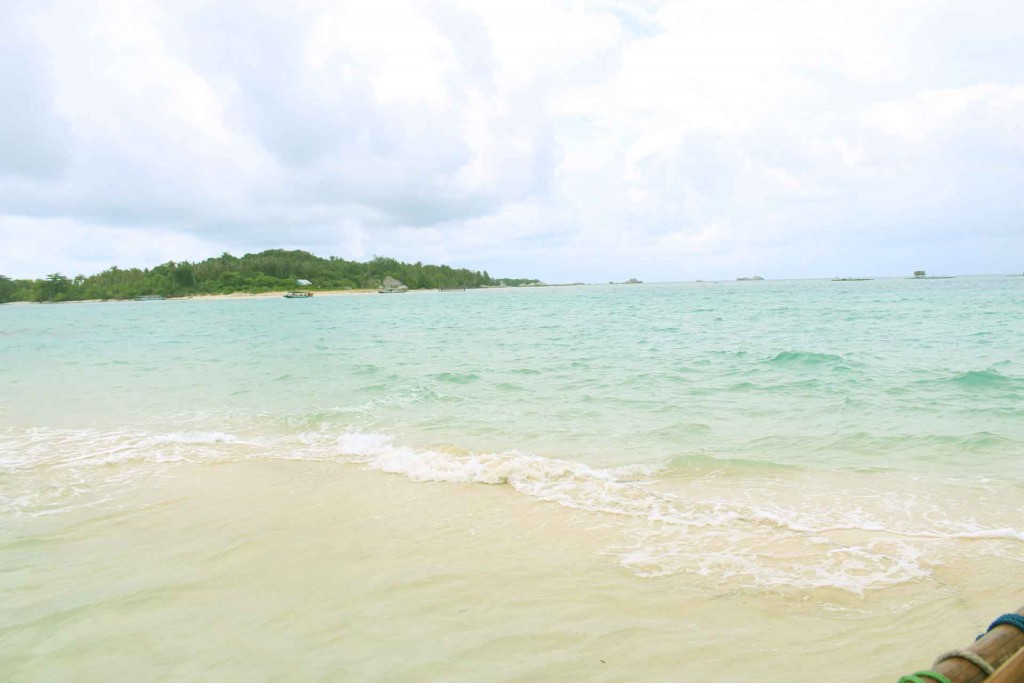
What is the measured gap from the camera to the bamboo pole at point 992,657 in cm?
204

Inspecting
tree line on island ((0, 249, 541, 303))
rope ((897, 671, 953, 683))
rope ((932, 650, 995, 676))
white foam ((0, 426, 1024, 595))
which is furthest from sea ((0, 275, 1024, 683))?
tree line on island ((0, 249, 541, 303))

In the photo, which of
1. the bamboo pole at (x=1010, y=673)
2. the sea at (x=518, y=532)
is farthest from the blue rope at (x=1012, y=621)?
the sea at (x=518, y=532)

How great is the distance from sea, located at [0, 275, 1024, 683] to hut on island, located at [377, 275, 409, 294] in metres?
157

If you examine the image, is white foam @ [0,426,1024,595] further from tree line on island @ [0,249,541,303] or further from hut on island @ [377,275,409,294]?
hut on island @ [377,275,409,294]

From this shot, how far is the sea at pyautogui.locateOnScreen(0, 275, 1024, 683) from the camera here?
3688 millimetres

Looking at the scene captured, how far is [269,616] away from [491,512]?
2.56m

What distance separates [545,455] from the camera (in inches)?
327

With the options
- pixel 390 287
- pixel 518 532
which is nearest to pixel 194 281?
pixel 390 287

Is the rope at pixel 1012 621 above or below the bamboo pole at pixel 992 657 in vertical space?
above

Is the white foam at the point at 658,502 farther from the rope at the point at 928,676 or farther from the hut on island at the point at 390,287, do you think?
the hut on island at the point at 390,287

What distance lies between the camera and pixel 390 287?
168375mm

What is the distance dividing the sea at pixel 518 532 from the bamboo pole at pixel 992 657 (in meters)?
1.25

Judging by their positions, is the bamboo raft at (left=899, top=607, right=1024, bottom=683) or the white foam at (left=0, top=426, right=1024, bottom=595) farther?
the white foam at (left=0, top=426, right=1024, bottom=595)

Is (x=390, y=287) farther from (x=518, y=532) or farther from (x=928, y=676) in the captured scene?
(x=928, y=676)
